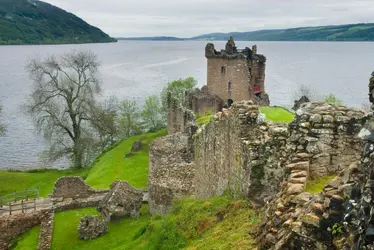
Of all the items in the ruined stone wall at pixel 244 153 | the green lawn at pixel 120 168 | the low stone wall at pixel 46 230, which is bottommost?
the green lawn at pixel 120 168

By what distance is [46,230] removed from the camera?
96.7 feet

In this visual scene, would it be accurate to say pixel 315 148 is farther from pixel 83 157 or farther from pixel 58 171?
pixel 83 157

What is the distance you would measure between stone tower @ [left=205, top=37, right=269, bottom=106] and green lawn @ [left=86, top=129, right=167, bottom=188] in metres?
12.5

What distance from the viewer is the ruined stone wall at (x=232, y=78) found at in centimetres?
5372

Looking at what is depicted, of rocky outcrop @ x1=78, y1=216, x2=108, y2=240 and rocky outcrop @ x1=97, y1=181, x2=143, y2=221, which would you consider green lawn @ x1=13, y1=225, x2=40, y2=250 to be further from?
rocky outcrop @ x1=97, y1=181, x2=143, y2=221

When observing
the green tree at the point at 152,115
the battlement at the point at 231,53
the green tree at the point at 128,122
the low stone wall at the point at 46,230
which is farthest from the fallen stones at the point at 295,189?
the green tree at the point at 152,115

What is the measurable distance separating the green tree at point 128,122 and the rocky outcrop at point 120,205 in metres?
46.6

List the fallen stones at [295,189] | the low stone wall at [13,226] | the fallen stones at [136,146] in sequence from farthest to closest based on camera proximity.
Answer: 1. the fallen stones at [136,146]
2. the low stone wall at [13,226]
3. the fallen stones at [295,189]

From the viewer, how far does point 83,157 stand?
204 feet

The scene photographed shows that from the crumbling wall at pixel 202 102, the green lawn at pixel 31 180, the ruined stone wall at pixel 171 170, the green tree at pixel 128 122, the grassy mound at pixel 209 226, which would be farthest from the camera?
the green tree at pixel 128 122

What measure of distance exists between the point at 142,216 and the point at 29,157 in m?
43.3

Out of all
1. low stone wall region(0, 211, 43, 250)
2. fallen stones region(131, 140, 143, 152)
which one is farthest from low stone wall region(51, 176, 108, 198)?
fallen stones region(131, 140, 143, 152)

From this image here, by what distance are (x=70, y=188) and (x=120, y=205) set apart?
7.49 meters

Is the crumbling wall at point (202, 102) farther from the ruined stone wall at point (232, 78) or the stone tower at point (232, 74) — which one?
the stone tower at point (232, 74)
